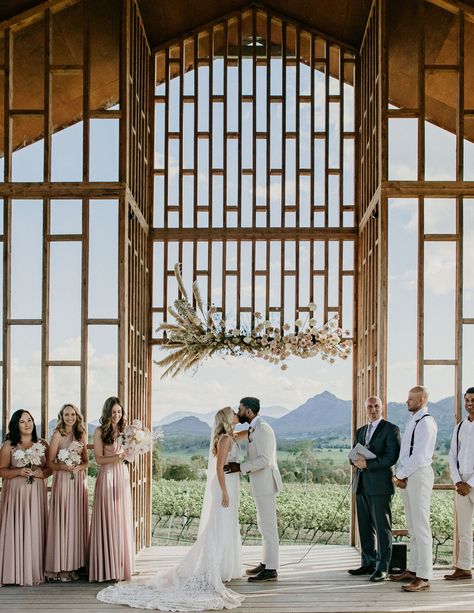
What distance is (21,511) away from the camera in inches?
306

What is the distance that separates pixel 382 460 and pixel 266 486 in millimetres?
984

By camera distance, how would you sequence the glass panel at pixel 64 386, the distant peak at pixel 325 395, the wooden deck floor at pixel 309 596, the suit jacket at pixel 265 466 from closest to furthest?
the wooden deck floor at pixel 309 596 → the suit jacket at pixel 265 466 → the glass panel at pixel 64 386 → the distant peak at pixel 325 395

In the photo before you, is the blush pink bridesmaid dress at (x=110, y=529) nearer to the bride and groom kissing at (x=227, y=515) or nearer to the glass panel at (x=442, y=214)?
the bride and groom kissing at (x=227, y=515)

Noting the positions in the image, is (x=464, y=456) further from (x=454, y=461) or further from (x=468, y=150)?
(x=468, y=150)

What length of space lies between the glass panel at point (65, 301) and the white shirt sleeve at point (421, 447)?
122 inches

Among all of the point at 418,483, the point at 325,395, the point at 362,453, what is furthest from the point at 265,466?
the point at 325,395

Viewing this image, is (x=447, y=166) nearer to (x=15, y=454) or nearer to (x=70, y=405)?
(x=70, y=405)

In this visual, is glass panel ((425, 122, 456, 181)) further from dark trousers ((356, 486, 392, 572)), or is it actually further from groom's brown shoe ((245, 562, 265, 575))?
groom's brown shoe ((245, 562, 265, 575))

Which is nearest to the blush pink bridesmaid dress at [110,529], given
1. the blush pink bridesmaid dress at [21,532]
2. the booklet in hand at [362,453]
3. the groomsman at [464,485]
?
the blush pink bridesmaid dress at [21,532]

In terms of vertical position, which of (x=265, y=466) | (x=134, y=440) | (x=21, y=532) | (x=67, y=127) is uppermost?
(x=67, y=127)

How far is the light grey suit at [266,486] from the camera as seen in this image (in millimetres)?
7906

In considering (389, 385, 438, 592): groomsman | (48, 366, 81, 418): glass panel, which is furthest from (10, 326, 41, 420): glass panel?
(389, 385, 438, 592): groomsman

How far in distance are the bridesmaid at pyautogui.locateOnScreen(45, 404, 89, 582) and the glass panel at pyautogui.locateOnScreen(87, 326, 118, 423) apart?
0.72 metres

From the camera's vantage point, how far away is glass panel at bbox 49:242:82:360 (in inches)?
341
